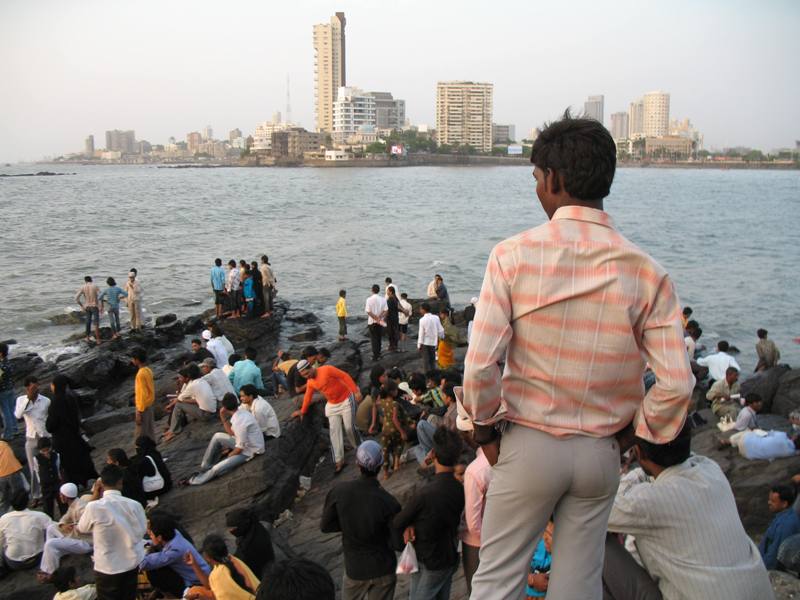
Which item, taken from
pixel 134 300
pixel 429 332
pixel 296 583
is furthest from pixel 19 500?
pixel 134 300

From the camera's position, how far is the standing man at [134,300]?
2050 centimetres

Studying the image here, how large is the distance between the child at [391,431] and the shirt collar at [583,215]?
6.28 metres

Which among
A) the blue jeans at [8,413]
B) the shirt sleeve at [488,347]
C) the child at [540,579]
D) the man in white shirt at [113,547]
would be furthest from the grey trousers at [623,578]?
the blue jeans at [8,413]

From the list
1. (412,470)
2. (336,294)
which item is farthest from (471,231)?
(412,470)

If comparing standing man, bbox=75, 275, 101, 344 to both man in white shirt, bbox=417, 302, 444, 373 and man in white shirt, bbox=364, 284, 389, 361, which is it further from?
man in white shirt, bbox=417, 302, 444, 373

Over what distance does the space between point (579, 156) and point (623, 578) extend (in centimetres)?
191

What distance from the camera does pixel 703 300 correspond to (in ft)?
97.6

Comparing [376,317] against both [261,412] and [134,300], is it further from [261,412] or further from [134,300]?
[134,300]

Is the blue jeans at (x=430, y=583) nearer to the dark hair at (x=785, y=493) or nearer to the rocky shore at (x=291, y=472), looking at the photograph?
the rocky shore at (x=291, y=472)

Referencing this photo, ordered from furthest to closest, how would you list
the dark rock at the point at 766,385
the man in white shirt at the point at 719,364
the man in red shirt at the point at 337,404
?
the man in white shirt at the point at 719,364 < the dark rock at the point at 766,385 < the man in red shirt at the point at 337,404

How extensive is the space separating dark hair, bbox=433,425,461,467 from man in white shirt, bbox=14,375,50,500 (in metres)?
7.42

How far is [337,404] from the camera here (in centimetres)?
941

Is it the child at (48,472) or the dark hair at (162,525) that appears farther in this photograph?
the child at (48,472)

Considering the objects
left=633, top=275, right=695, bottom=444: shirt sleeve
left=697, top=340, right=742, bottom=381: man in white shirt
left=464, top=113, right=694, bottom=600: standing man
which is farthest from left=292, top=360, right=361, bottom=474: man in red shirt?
left=697, top=340, right=742, bottom=381: man in white shirt
